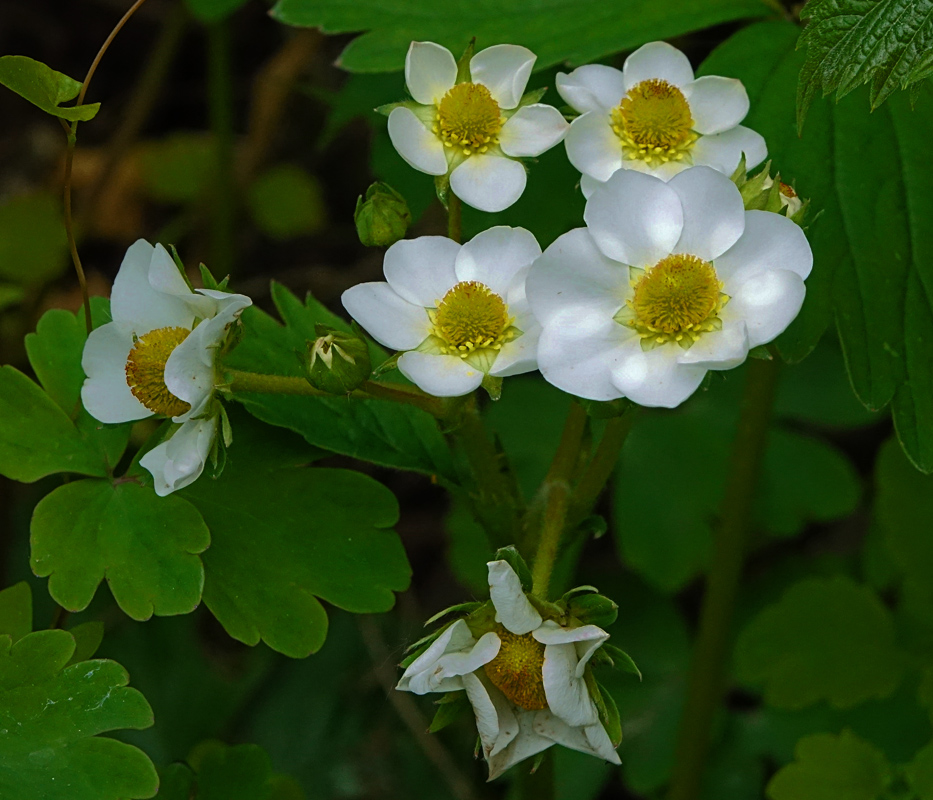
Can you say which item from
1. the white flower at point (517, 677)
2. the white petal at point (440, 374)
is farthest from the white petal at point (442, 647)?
the white petal at point (440, 374)

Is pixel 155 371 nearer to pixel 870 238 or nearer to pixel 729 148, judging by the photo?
pixel 729 148

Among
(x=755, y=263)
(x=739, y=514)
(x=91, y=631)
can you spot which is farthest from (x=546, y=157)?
(x=91, y=631)

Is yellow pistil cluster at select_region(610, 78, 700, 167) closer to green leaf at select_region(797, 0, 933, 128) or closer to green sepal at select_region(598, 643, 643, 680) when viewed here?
green leaf at select_region(797, 0, 933, 128)

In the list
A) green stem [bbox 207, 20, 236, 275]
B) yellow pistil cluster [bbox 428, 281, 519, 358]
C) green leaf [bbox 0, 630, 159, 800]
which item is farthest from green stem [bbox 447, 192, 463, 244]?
green stem [bbox 207, 20, 236, 275]

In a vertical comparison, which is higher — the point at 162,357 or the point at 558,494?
the point at 162,357

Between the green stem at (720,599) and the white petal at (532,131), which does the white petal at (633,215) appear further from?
the green stem at (720,599)

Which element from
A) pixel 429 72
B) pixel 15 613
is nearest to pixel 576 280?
pixel 429 72
